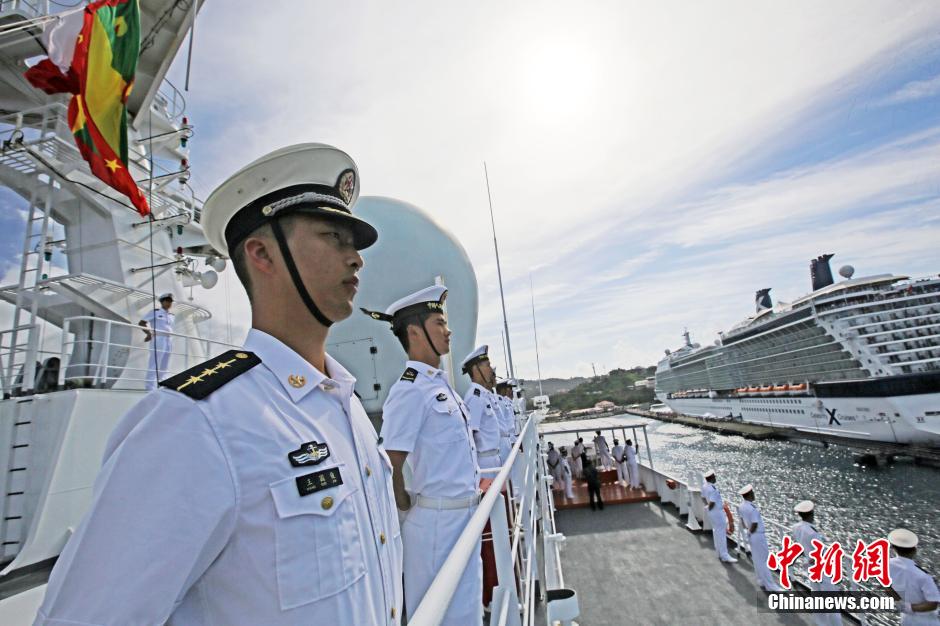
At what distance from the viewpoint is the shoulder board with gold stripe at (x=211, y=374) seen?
2.80 ft

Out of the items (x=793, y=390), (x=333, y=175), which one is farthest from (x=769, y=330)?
(x=333, y=175)

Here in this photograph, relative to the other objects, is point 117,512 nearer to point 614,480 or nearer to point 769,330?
point 614,480

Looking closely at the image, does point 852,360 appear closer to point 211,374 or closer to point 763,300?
point 763,300

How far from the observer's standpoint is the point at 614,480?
518 inches

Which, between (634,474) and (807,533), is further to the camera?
(634,474)

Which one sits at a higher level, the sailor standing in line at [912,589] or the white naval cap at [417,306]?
the white naval cap at [417,306]

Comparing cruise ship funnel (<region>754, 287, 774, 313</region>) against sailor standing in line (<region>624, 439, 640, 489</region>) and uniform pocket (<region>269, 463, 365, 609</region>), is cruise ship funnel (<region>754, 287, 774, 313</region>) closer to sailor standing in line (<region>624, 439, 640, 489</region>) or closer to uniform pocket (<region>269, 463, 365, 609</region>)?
sailor standing in line (<region>624, 439, 640, 489</region>)

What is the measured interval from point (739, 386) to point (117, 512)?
49.9 metres

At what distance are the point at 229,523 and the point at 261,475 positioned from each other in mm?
92

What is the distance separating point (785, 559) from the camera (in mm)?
5793

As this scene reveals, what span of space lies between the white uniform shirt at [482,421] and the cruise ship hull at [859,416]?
99.9ft

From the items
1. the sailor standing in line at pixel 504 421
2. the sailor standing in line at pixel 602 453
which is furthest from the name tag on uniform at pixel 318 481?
the sailor standing in line at pixel 602 453

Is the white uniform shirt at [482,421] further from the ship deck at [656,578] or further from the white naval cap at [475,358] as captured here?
the ship deck at [656,578]

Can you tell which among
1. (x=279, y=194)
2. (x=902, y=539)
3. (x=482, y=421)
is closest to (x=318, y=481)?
(x=279, y=194)
